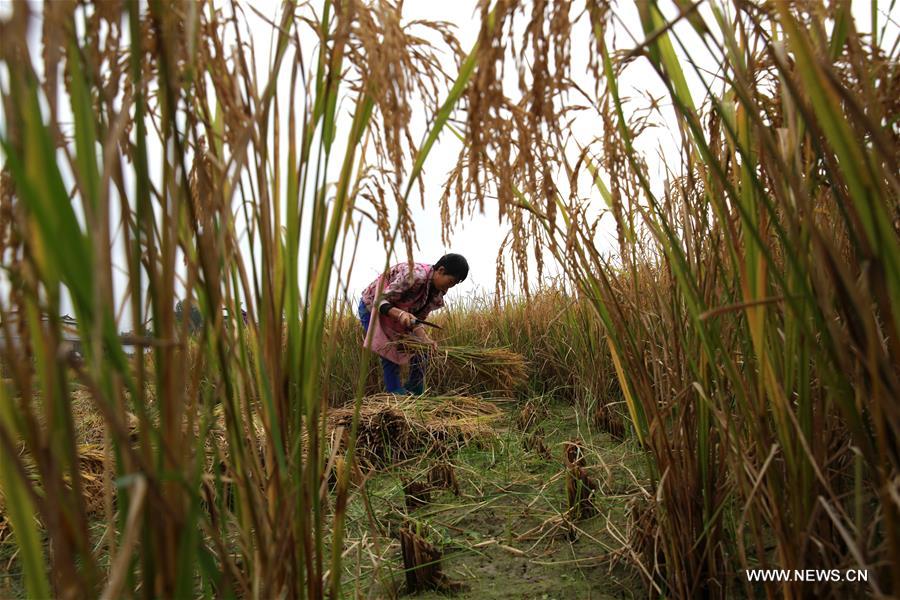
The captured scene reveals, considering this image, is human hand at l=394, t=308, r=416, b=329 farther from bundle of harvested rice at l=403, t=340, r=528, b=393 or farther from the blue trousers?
the blue trousers

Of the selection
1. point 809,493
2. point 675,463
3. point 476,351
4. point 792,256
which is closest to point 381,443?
point 476,351

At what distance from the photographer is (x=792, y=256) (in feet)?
2.35

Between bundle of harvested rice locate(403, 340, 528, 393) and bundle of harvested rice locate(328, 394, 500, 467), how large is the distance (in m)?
0.63

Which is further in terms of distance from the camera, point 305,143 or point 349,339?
point 349,339

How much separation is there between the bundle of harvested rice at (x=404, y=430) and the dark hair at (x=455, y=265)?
1.64 meters

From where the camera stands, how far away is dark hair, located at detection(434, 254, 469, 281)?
4988 mm

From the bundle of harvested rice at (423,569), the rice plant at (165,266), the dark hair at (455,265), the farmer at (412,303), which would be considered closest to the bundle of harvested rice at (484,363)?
the farmer at (412,303)

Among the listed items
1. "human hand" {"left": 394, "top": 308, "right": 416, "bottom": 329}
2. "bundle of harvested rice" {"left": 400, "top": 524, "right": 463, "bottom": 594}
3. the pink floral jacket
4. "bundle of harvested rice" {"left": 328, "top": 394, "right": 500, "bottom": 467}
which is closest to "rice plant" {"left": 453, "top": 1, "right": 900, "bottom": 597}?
"bundle of harvested rice" {"left": 400, "top": 524, "right": 463, "bottom": 594}

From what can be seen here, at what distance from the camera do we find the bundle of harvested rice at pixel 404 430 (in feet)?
10.0

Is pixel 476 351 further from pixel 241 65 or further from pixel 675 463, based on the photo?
pixel 241 65

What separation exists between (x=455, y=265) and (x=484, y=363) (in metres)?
1.06

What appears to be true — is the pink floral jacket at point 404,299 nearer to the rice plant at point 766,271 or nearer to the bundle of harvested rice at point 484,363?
the bundle of harvested rice at point 484,363

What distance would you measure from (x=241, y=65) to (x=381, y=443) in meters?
2.60

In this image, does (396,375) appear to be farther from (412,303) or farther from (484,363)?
(484,363)
